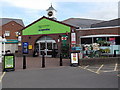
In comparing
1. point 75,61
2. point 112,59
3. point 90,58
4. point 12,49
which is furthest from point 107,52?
point 12,49

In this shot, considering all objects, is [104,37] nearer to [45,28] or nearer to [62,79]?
[45,28]

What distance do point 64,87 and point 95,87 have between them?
121 centimetres

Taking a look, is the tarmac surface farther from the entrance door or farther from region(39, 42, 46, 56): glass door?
region(39, 42, 46, 56): glass door

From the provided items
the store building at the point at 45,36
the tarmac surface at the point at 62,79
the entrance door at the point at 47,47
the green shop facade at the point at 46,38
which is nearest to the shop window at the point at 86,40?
the green shop facade at the point at 46,38

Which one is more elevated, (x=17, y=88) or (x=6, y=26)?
(x=6, y=26)

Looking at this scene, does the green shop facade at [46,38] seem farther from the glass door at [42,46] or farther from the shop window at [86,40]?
the shop window at [86,40]

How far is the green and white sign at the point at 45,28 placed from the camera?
22.5 m

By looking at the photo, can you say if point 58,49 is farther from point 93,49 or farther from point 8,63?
point 8,63

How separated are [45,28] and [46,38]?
146 cm

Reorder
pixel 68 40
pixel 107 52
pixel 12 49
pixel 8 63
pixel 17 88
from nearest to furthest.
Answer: pixel 17 88 < pixel 8 63 < pixel 107 52 < pixel 68 40 < pixel 12 49

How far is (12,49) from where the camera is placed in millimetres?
37812

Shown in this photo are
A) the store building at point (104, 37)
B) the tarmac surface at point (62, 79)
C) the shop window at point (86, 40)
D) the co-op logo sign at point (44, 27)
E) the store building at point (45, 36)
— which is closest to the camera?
the tarmac surface at point (62, 79)

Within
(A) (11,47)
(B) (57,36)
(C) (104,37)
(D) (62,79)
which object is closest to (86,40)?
(C) (104,37)

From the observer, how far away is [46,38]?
24.3 m
